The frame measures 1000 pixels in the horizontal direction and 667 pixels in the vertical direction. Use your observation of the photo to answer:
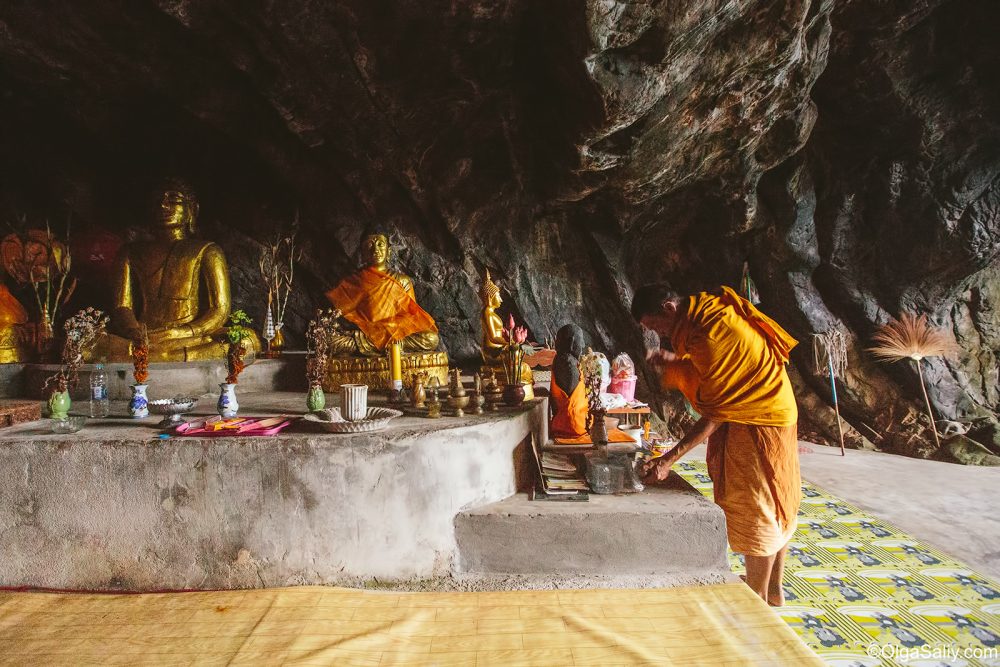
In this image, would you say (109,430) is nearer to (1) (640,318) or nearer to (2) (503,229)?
(1) (640,318)

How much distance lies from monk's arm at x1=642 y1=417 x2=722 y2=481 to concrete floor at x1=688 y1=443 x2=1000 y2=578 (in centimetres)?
255

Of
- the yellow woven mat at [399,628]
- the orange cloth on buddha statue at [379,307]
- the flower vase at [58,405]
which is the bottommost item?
the yellow woven mat at [399,628]

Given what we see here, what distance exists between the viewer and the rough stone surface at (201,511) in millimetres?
2447

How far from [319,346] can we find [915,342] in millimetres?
7902

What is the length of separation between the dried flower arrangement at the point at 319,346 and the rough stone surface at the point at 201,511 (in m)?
0.85

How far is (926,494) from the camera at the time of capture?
196 inches

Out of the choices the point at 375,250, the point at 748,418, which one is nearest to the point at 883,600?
the point at 748,418

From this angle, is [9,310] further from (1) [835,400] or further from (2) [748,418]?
(1) [835,400]

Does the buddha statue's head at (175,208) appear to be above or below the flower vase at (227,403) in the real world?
above

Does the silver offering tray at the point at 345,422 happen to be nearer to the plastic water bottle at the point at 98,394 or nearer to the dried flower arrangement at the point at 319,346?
the dried flower arrangement at the point at 319,346

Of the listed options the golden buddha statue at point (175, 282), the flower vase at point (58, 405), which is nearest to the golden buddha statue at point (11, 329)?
the golden buddha statue at point (175, 282)

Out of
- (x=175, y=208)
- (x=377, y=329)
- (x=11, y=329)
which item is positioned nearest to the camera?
(x=11, y=329)

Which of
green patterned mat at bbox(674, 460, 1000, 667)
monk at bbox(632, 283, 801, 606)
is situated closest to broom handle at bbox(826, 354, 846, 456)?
green patterned mat at bbox(674, 460, 1000, 667)

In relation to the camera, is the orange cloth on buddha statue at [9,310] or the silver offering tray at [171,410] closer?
the silver offering tray at [171,410]
